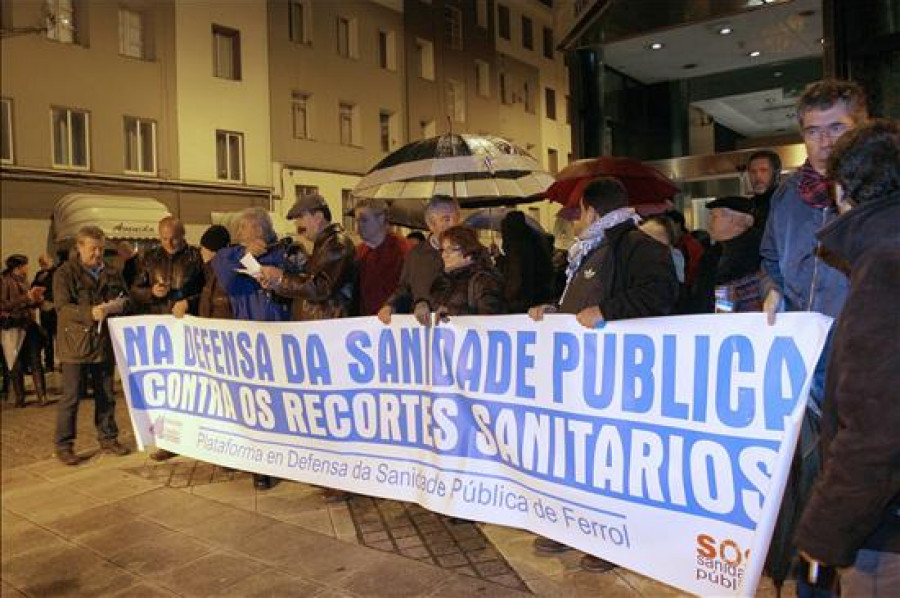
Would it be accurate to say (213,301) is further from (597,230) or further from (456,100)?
(456,100)

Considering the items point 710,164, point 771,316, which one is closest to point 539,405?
point 771,316

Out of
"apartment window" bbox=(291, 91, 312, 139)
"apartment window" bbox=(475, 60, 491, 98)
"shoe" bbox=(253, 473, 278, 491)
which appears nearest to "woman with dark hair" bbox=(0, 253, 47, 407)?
"shoe" bbox=(253, 473, 278, 491)

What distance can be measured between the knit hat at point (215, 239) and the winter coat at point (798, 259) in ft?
14.3

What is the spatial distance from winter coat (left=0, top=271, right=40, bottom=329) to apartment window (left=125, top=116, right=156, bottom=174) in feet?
31.8

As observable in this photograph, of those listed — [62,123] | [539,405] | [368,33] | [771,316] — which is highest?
[368,33]

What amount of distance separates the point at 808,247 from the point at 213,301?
4.34 meters

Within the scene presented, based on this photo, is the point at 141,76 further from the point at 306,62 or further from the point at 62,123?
the point at 306,62

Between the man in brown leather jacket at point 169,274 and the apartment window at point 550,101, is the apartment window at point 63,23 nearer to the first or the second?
the apartment window at point 550,101

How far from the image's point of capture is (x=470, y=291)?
4.31 m

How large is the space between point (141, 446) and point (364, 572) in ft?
10.0

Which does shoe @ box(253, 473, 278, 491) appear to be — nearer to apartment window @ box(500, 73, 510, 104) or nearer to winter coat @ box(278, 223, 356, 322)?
winter coat @ box(278, 223, 356, 322)

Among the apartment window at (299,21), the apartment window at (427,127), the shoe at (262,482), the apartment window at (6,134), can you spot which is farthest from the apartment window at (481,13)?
the shoe at (262,482)

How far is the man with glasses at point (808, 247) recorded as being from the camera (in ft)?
8.87

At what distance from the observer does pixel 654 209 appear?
5930 mm
